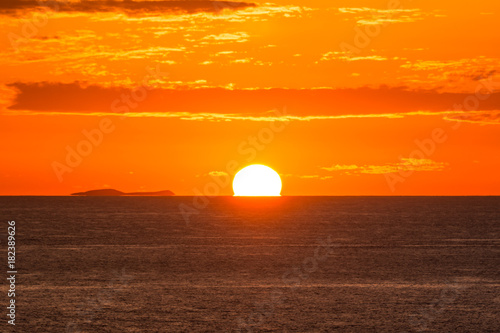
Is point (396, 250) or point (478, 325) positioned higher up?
point (396, 250)

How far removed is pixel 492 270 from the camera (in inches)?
2566

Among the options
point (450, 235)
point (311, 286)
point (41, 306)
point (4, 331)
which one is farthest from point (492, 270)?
point (450, 235)

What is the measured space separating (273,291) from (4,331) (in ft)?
63.7

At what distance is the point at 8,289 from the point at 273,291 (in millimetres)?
17741

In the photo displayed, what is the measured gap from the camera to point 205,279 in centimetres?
5797

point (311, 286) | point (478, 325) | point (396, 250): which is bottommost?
point (478, 325)

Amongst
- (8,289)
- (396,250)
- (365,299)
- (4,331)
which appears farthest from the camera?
(396,250)

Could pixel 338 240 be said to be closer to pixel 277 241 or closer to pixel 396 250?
pixel 277 241

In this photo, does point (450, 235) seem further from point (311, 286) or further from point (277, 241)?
point (311, 286)

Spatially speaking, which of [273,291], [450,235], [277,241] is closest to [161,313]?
[273,291]

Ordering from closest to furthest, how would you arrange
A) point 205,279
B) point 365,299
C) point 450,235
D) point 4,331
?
point 4,331 < point 365,299 < point 205,279 < point 450,235

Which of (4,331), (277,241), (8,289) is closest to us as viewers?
(4,331)

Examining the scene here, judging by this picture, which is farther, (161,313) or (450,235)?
(450,235)

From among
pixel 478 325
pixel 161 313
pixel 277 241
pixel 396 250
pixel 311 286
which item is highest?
pixel 277 241
